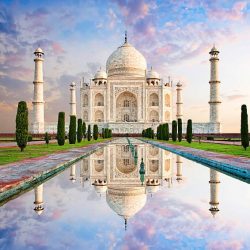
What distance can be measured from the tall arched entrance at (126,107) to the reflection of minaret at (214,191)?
2994 cm

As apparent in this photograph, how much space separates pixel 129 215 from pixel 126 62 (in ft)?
110

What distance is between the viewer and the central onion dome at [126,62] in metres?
35.9

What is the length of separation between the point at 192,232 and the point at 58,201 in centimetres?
168

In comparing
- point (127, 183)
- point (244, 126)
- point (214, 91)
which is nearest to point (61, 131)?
point (244, 126)

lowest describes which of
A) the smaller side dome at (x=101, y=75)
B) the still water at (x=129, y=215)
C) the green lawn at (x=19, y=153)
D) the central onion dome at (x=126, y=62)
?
the still water at (x=129, y=215)

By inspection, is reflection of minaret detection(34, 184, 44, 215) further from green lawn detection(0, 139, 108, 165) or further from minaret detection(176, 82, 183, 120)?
minaret detection(176, 82, 183, 120)

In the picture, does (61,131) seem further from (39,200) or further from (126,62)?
(126,62)

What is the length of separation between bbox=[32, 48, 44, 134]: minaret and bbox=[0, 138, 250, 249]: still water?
963 inches

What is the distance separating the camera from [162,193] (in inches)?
168

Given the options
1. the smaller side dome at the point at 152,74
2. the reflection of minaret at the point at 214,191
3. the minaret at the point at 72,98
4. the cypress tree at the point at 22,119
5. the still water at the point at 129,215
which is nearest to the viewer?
the still water at the point at 129,215

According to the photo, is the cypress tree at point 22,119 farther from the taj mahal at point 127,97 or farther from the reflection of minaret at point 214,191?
the taj mahal at point 127,97

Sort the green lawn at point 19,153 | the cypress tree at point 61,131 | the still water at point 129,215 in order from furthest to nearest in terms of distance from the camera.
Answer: the cypress tree at point 61,131
the green lawn at point 19,153
the still water at point 129,215

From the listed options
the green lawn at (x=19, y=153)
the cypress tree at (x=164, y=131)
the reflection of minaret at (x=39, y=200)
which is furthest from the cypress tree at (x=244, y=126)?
the cypress tree at (x=164, y=131)

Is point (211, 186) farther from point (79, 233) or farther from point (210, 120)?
point (210, 120)
